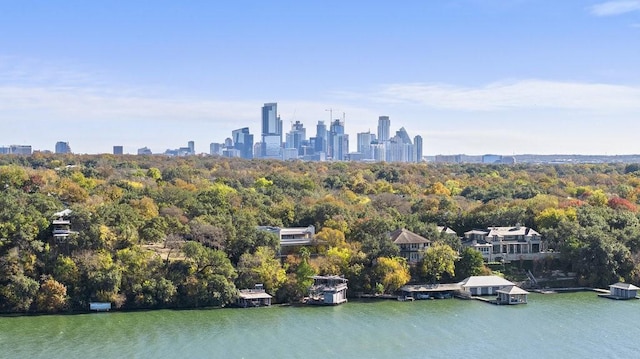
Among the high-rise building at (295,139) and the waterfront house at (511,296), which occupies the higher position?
the high-rise building at (295,139)

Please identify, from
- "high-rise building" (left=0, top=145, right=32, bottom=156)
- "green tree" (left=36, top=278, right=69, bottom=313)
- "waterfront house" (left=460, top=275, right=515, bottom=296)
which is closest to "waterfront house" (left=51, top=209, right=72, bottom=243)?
"green tree" (left=36, top=278, right=69, bottom=313)

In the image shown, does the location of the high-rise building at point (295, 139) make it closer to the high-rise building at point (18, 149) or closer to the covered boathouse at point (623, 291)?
the high-rise building at point (18, 149)

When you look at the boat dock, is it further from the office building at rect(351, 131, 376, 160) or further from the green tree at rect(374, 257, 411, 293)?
the office building at rect(351, 131, 376, 160)

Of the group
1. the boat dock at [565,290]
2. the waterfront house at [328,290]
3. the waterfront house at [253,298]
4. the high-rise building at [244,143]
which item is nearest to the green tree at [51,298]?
the waterfront house at [253,298]

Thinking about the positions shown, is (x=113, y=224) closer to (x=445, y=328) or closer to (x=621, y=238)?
(x=445, y=328)

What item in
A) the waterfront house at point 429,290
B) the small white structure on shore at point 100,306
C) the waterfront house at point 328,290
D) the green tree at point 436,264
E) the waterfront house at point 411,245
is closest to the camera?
the small white structure on shore at point 100,306

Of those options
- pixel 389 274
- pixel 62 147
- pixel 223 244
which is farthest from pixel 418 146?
pixel 223 244

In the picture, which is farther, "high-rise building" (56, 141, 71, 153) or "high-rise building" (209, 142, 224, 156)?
"high-rise building" (209, 142, 224, 156)
